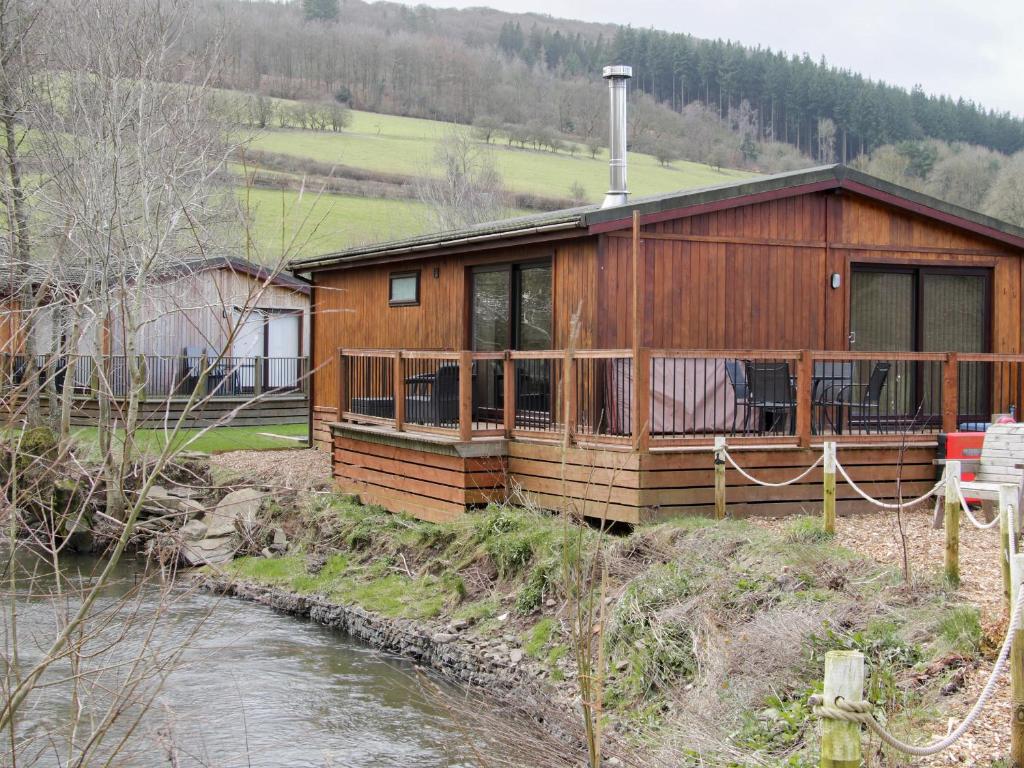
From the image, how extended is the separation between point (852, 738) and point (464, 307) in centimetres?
1076

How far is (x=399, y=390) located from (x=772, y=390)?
434 cm

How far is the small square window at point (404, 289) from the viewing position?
15523mm

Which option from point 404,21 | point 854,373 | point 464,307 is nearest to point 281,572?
point 464,307

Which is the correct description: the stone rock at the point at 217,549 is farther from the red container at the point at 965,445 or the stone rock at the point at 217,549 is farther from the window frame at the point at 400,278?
the red container at the point at 965,445

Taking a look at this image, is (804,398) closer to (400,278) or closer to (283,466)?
(400,278)

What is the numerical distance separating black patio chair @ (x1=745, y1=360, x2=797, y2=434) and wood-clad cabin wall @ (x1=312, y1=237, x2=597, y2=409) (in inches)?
70.3

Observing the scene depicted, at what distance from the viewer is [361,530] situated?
42.1ft

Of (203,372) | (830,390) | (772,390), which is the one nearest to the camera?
(203,372)

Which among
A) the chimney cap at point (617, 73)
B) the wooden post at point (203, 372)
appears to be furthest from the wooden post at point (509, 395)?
the wooden post at point (203, 372)

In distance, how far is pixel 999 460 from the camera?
33.0 feet

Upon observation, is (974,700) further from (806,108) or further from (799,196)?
(806,108)

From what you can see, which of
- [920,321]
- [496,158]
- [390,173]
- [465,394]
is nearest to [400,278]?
[465,394]

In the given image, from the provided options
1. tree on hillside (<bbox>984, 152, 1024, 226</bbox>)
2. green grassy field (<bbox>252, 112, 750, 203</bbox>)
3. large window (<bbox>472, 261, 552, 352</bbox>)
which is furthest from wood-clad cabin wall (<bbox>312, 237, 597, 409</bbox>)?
tree on hillside (<bbox>984, 152, 1024, 226</bbox>)

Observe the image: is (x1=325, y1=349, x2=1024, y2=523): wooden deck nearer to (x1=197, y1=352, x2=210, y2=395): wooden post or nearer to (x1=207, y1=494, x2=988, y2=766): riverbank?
(x1=207, y1=494, x2=988, y2=766): riverbank
